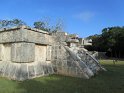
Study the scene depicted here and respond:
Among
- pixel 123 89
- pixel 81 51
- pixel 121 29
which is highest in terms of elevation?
pixel 121 29

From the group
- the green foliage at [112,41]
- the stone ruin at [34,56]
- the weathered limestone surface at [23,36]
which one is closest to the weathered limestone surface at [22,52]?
the stone ruin at [34,56]

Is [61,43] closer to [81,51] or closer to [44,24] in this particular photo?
[81,51]

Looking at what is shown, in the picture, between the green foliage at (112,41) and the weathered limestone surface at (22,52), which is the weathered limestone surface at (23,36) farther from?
the green foliage at (112,41)

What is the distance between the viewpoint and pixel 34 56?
27.9ft

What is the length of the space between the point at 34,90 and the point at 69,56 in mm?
3421

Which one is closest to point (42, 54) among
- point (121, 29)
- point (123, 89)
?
point (123, 89)

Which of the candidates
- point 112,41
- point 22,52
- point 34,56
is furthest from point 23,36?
point 112,41

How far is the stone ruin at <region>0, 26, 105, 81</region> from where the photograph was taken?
788cm

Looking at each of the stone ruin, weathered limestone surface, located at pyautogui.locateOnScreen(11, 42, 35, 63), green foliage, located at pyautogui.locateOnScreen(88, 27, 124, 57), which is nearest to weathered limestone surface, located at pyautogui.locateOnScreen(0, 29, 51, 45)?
the stone ruin

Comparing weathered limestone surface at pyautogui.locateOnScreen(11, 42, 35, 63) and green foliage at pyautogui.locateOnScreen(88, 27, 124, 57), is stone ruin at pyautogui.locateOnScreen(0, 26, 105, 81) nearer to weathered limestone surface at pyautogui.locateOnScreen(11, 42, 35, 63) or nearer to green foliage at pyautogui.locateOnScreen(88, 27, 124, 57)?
weathered limestone surface at pyautogui.locateOnScreen(11, 42, 35, 63)

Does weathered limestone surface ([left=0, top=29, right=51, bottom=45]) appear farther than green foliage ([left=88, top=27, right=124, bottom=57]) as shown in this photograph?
No

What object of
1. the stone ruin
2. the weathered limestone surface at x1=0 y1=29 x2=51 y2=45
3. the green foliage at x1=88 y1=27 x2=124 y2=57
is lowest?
the stone ruin

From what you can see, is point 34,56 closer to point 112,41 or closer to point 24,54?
point 24,54

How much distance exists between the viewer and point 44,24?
39656 millimetres
